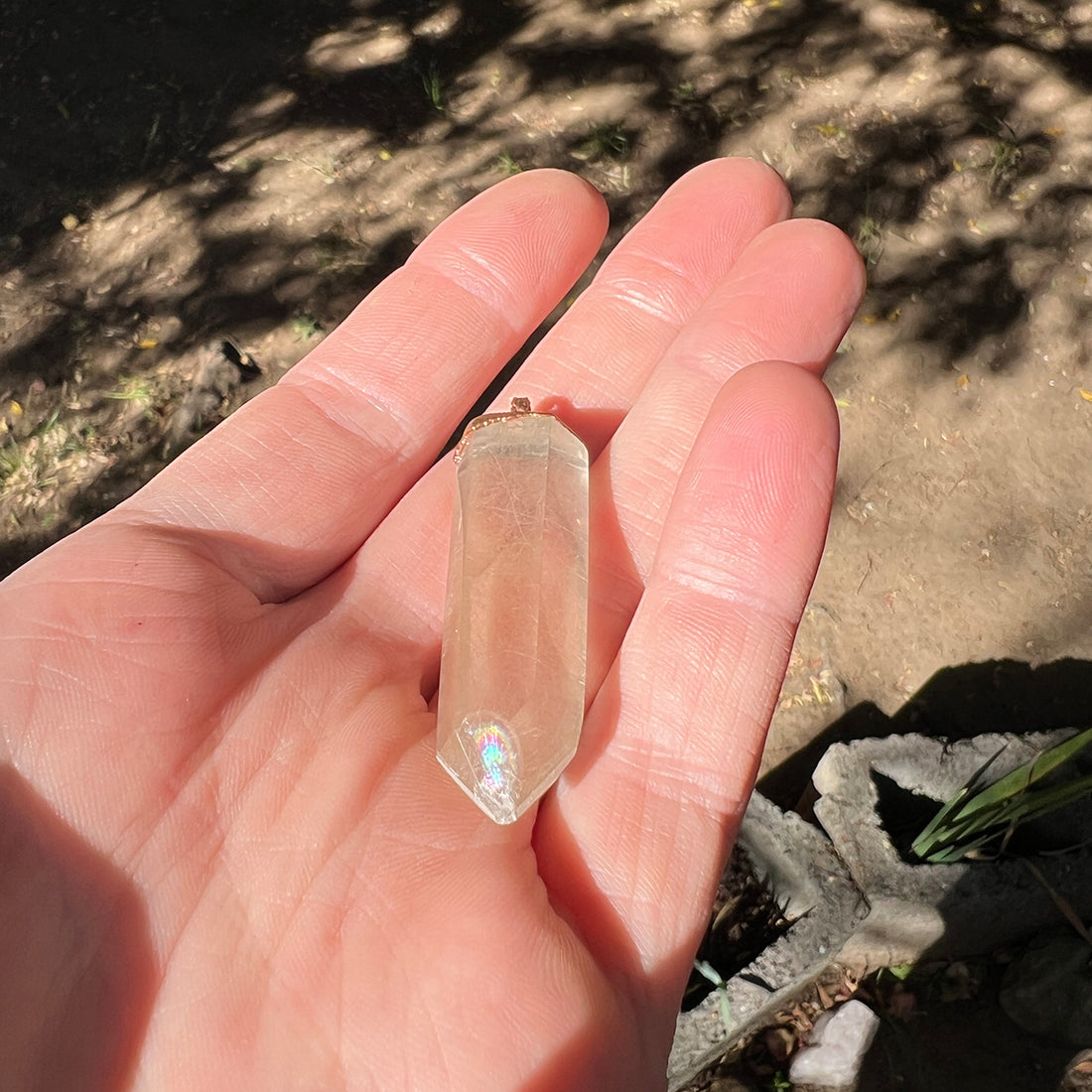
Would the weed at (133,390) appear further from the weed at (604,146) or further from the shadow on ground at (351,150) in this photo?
the weed at (604,146)

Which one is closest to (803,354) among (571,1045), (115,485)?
(571,1045)

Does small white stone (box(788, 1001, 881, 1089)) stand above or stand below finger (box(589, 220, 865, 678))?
below

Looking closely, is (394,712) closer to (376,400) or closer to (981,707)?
(376,400)

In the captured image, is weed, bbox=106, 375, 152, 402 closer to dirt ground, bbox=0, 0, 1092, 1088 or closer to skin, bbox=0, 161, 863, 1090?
dirt ground, bbox=0, 0, 1092, 1088

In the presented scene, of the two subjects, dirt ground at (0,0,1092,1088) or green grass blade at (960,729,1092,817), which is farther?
dirt ground at (0,0,1092,1088)

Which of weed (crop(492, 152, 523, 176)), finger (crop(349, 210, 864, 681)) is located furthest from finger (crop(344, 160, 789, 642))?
weed (crop(492, 152, 523, 176))

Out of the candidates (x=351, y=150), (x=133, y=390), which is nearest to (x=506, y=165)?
(x=351, y=150)
